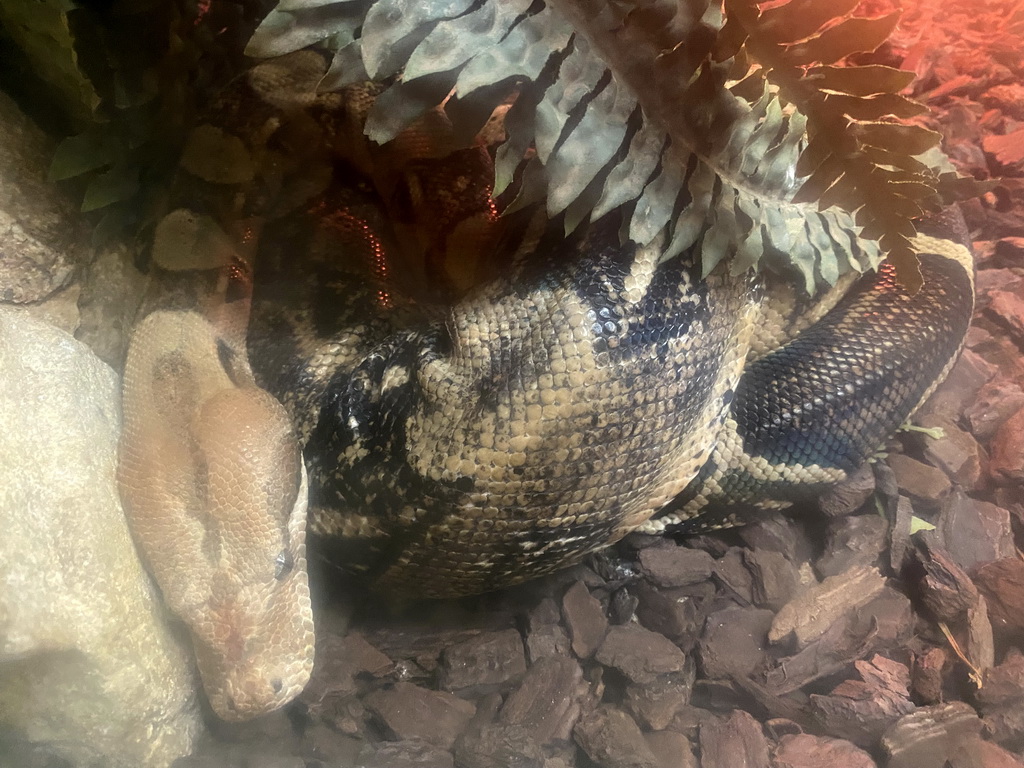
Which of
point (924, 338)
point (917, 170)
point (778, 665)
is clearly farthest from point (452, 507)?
point (924, 338)

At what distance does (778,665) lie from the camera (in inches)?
71.1

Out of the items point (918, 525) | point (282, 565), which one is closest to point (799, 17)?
point (918, 525)

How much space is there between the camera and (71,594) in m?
1.42

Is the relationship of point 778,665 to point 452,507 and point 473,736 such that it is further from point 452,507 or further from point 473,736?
point 452,507

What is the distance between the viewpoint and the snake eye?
5.48ft

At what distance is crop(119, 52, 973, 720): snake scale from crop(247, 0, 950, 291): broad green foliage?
0.55ft

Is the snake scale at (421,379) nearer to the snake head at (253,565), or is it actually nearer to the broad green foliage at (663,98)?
the snake head at (253,565)

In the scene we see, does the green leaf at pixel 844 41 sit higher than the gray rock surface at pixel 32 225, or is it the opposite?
the green leaf at pixel 844 41

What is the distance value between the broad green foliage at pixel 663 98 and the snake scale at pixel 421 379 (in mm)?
169

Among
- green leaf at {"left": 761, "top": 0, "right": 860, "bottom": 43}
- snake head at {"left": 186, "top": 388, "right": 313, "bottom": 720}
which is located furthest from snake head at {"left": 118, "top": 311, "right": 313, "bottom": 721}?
green leaf at {"left": 761, "top": 0, "right": 860, "bottom": 43}

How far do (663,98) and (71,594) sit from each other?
4.92ft

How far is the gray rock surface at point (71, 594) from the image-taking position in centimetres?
135

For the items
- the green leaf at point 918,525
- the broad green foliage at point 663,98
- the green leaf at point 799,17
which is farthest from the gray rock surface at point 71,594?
the green leaf at point 918,525

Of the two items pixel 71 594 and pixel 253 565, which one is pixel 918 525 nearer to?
pixel 253 565
